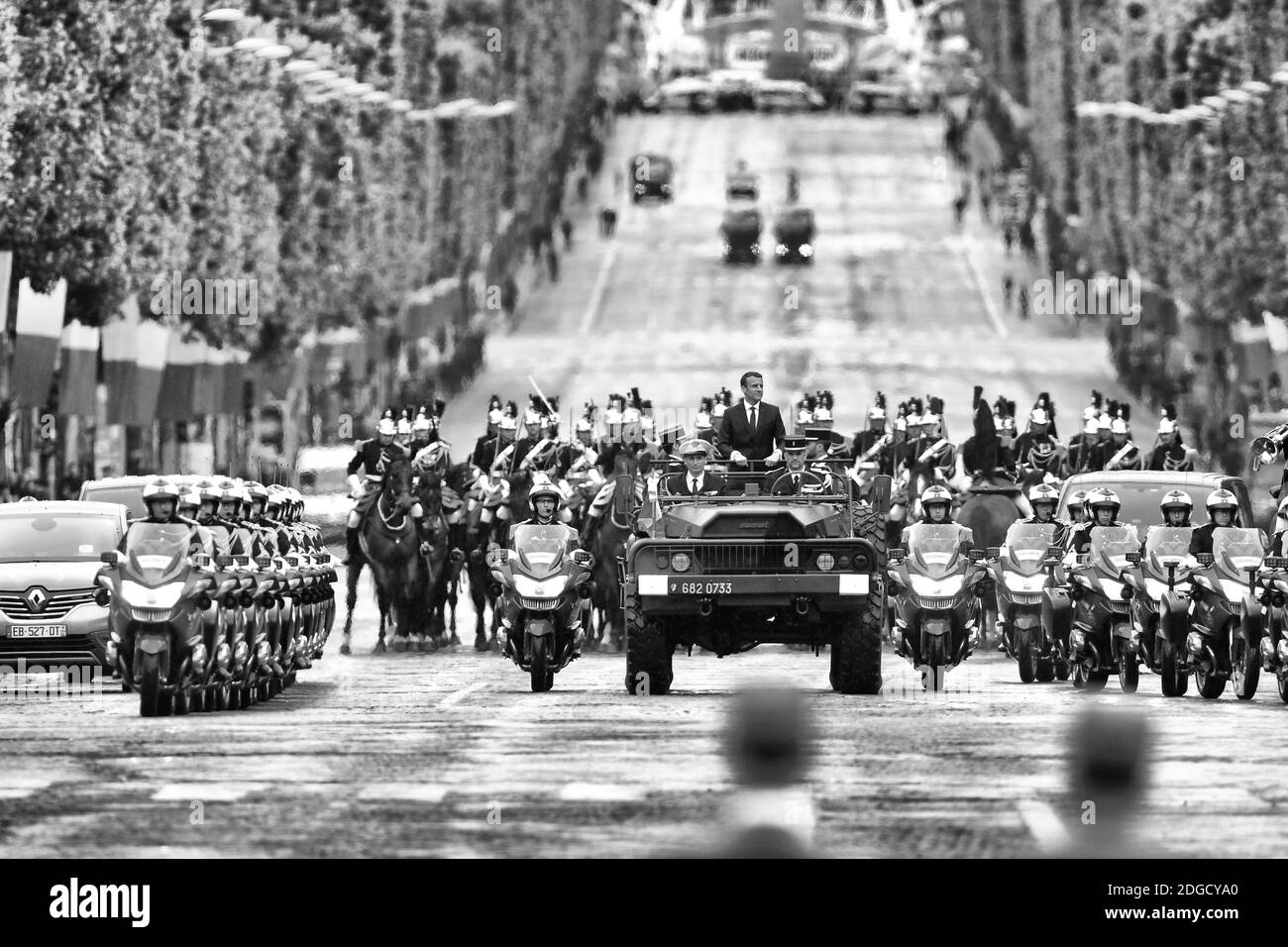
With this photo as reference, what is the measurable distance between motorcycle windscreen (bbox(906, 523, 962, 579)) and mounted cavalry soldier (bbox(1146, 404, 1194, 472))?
9.05 meters

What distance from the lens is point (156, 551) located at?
30.0 meters

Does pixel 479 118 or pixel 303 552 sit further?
pixel 479 118

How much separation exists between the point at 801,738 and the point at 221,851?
506 cm

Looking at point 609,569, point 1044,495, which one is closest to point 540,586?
point 1044,495

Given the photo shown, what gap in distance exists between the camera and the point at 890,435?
152 ft

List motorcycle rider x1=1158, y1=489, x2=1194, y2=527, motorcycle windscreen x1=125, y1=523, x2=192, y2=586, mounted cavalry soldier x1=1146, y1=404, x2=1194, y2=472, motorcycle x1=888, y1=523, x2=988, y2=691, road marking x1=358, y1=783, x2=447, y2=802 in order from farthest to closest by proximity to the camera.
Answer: mounted cavalry soldier x1=1146, y1=404, x2=1194, y2=472
motorcycle x1=888, y1=523, x2=988, y2=691
motorcycle rider x1=1158, y1=489, x2=1194, y2=527
motorcycle windscreen x1=125, y1=523, x2=192, y2=586
road marking x1=358, y1=783, x2=447, y2=802

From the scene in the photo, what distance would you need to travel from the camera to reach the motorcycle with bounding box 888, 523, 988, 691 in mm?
34562

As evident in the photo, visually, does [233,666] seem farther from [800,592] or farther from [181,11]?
[181,11]

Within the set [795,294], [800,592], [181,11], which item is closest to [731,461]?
[800,592]

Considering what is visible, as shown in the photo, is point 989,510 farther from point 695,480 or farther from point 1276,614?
point 1276,614

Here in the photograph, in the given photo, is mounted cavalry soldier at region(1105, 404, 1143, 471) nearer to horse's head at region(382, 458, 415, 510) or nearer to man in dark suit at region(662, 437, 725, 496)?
horse's head at region(382, 458, 415, 510)

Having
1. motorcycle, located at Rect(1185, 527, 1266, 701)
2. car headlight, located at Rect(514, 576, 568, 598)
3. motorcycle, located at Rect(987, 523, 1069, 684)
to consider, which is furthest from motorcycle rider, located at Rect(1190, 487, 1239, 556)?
car headlight, located at Rect(514, 576, 568, 598)

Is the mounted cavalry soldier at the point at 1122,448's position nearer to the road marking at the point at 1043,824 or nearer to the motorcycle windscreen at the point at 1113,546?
the motorcycle windscreen at the point at 1113,546
